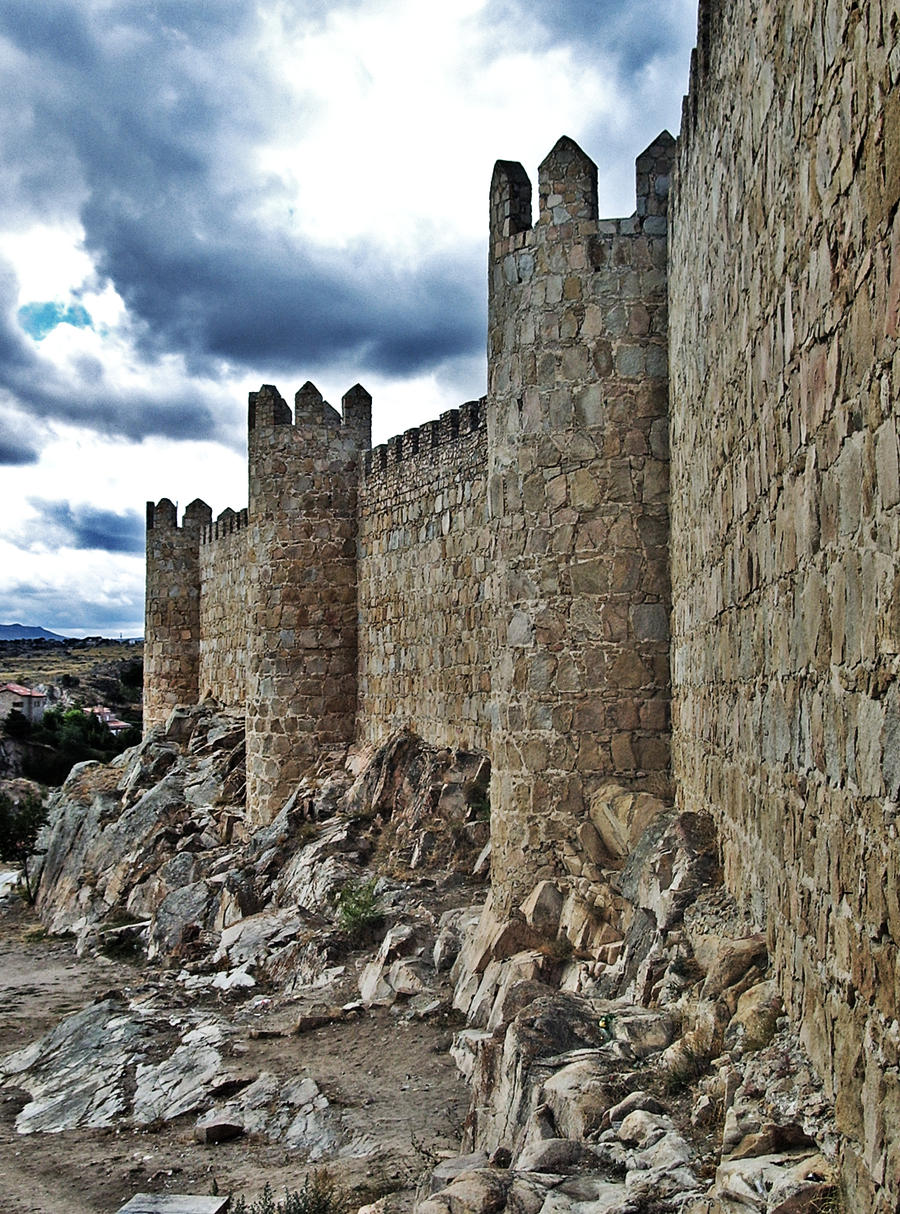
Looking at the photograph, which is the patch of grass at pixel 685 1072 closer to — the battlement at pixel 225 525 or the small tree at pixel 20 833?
the battlement at pixel 225 525

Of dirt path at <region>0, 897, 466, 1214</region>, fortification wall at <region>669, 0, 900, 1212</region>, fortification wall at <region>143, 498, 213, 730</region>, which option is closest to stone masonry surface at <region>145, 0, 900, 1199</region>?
fortification wall at <region>669, 0, 900, 1212</region>

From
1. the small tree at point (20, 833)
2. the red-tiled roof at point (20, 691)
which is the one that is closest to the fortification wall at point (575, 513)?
the small tree at point (20, 833)

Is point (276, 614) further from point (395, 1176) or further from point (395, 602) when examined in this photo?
point (395, 1176)

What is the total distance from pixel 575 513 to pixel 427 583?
236 inches

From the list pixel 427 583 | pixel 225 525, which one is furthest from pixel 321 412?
pixel 225 525

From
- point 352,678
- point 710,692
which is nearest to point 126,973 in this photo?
point 352,678

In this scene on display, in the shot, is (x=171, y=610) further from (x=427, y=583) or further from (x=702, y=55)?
(x=702, y=55)

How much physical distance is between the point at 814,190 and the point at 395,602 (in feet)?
41.7

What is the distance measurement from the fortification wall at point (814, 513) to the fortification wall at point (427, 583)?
23.9 feet

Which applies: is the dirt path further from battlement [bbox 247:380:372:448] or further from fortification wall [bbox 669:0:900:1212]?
battlement [bbox 247:380:372:448]

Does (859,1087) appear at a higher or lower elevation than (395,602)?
lower

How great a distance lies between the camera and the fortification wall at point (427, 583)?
1431 centimetres

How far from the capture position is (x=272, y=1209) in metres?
6.26

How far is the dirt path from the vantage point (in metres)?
7.33
